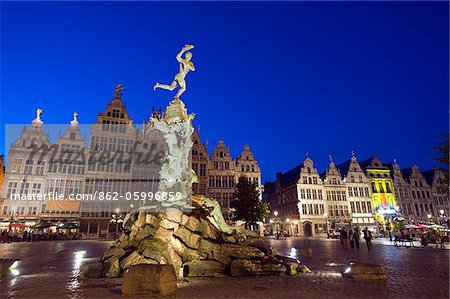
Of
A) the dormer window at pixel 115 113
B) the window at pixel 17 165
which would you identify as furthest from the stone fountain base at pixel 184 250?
the window at pixel 17 165

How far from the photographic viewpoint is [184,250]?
12.2 metres

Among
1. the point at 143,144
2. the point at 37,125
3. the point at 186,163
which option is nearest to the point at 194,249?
the point at 186,163

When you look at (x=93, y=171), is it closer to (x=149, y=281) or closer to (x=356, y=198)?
(x=149, y=281)

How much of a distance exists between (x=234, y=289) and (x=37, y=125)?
159 ft

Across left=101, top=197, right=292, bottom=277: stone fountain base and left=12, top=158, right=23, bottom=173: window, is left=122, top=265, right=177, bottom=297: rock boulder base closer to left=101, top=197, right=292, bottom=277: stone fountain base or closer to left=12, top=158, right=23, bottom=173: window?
left=101, top=197, right=292, bottom=277: stone fountain base

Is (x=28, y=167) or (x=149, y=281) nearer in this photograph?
(x=149, y=281)

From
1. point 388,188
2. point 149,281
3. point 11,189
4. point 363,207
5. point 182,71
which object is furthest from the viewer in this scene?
point 388,188

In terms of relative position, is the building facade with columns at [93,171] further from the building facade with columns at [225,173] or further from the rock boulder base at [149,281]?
the rock boulder base at [149,281]

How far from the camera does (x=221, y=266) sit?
1148 cm

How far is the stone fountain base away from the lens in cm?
1095

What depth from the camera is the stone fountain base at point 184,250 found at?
11.0 m

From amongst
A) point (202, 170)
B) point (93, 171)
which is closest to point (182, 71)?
point (202, 170)

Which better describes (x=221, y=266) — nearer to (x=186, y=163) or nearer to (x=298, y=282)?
(x=298, y=282)

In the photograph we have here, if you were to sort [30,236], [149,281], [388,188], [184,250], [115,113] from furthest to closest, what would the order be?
[388,188], [115,113], [30,236], [184,250], [149,281]
